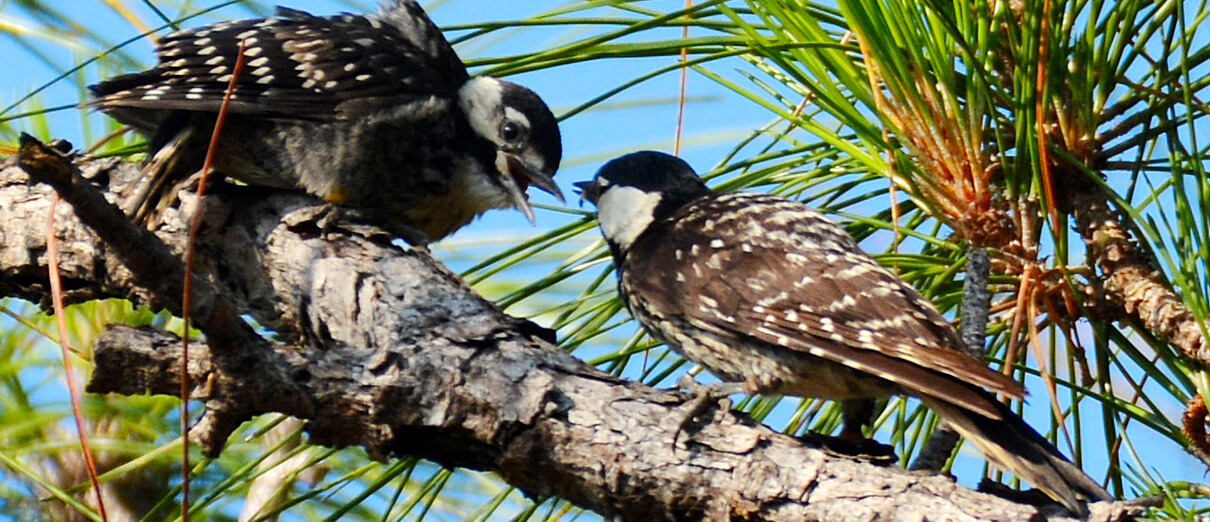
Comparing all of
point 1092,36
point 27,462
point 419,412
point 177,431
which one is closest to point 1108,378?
point 1092,36

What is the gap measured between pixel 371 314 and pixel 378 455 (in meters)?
0.35

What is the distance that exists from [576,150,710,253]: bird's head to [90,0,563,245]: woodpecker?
0.13m

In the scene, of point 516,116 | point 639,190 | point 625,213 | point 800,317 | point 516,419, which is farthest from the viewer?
point 516,116

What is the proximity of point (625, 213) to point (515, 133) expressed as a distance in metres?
0.41

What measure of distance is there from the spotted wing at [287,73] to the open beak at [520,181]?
0.21m

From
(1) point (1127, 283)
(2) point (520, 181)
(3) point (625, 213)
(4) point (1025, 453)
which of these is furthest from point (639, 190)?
(4) point (1025, 453)

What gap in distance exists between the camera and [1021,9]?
2.00 meters

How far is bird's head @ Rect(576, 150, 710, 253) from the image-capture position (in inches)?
104

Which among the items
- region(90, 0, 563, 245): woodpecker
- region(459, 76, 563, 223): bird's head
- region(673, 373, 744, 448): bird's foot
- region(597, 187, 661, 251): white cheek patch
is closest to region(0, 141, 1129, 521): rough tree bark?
region(673, 373, 744, 448): bird's foot

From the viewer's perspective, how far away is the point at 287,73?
276cm

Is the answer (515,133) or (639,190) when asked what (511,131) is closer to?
(515,133)

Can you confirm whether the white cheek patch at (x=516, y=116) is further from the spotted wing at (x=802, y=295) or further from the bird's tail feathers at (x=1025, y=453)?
the bird's tail feathers at (x=1025, y=453)

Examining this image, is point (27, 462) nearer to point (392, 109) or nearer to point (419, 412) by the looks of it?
point (392, 109)

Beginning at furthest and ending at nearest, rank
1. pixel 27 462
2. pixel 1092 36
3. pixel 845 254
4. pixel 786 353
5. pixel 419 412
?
pixel 27 462 → pixel 845 254 → pixel 786 353 → pixel 1092 36 → pixel 419 412
